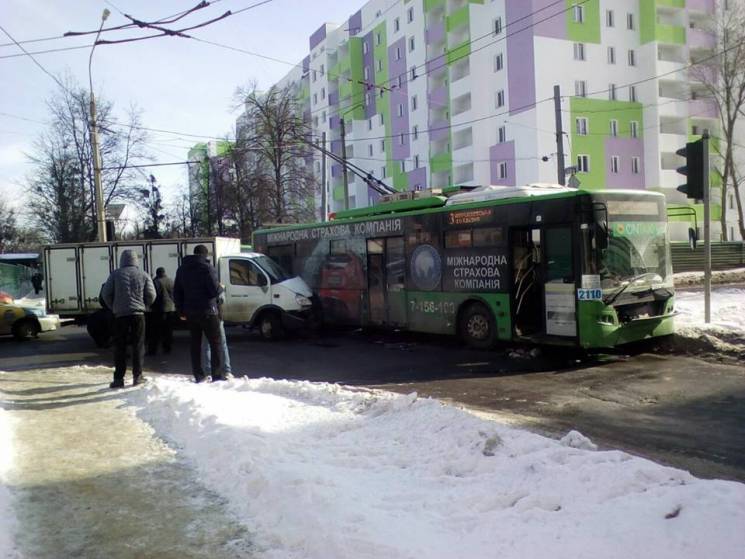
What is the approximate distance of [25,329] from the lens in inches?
676

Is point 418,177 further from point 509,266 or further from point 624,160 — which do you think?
point 509,266

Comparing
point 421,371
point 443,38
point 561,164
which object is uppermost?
point 443,38

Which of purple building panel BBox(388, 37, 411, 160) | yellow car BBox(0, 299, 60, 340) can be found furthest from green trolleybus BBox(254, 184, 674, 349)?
purple building panel BBox(388, 37, 411, 160)

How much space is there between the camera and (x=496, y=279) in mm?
11852

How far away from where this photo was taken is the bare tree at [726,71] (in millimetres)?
39969

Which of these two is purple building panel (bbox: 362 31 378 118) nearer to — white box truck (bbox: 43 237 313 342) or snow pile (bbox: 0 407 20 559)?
white box truck (bbox: 43 237 313 342)

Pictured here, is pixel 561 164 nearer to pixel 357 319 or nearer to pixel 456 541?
pixel 357 319

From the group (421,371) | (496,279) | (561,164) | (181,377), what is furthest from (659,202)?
(561,164)

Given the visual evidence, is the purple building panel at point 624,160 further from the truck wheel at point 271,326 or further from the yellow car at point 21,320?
the yellow car at point 21,320

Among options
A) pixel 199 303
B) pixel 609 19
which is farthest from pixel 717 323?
pixel 609 19

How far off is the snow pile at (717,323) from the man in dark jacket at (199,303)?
7993 millimetres

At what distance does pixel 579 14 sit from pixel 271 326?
3469 cm

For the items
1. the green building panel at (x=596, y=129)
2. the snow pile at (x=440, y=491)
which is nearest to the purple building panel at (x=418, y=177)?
the green building panel at (x=596, y=129)

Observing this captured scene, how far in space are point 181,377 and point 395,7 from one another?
52590 millimetres
